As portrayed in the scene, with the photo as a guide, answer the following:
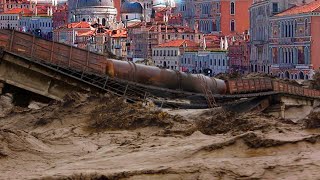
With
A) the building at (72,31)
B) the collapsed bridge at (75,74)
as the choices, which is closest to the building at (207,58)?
the building at (72,31)

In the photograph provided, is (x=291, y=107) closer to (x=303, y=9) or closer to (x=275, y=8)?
(x=303, y=9)

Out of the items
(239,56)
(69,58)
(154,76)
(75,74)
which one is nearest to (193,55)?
(239,56)

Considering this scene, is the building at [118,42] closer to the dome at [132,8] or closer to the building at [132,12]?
the building at [132,12]

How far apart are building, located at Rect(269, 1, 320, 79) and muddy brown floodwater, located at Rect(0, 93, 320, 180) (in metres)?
64.6

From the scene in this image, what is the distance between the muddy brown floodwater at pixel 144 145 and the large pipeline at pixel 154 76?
11.8ft

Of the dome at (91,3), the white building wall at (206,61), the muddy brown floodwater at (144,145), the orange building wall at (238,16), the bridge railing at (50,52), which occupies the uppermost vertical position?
the dome at (91,3)

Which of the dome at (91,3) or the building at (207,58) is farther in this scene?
the dome at (91,3)

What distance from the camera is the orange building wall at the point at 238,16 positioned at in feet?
485

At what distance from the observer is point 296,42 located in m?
91.1

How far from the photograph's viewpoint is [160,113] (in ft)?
73.7

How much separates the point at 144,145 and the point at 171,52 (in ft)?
368

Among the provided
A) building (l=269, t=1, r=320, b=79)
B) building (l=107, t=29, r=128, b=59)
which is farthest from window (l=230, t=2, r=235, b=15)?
building (l=269, t=1, r=320, b=79)

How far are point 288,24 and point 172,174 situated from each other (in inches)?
3200

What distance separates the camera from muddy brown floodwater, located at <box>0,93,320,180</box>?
14.3 meters
